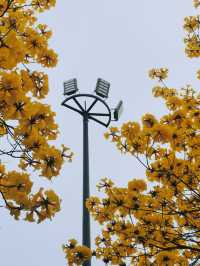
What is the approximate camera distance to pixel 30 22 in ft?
13.1

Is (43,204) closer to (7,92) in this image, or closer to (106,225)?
(7,92)

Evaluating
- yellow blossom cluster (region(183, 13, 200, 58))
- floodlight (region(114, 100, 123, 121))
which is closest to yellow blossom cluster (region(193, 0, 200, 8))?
yellow blossom cluster (region(183, 13, 200, 58))

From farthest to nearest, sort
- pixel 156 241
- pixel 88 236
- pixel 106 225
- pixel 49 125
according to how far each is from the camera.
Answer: pixel 88 236, pixel 106 225, pixel 156 241, pixel 49 125

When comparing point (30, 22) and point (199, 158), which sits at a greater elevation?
point (30, 22)

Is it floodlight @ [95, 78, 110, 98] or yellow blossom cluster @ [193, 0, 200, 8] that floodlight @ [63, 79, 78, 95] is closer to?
floodlight @ [95, 78, 110, 98]

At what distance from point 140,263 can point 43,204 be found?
9.44 feet

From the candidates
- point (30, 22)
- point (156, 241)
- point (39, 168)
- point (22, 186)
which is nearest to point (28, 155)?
point (39, 168)

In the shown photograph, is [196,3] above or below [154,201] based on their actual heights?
above

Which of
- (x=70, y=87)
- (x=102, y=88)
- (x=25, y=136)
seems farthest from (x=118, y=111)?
(x=25, y=136)

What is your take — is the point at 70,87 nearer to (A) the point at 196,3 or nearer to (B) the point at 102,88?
(B) the point at 102,88

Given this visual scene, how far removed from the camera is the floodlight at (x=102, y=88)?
32.5 feet

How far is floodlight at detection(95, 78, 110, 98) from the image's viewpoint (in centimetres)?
991

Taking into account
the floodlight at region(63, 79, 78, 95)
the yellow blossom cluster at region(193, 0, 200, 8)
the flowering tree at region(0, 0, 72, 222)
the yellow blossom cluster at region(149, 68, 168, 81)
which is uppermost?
the floodlight at region(63, 79, 78, 95)

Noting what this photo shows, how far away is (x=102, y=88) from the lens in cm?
1004
